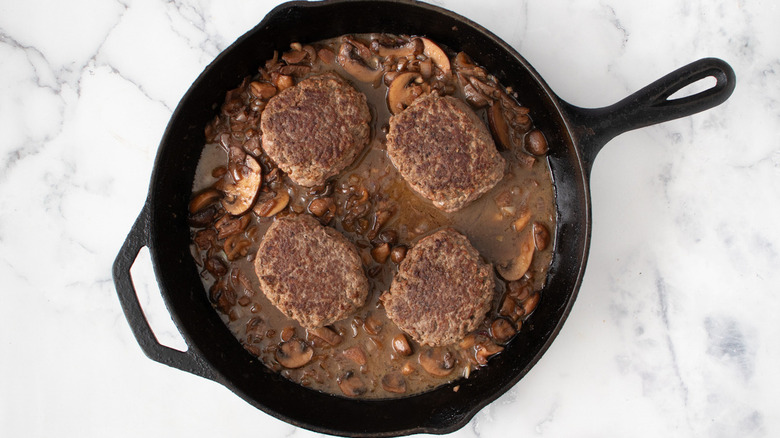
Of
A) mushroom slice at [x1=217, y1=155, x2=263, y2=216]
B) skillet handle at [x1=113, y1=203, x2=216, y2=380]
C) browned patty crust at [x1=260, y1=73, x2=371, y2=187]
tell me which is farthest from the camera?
mushroom slice at [x1=217, y1=155, x2=263, y2=216]

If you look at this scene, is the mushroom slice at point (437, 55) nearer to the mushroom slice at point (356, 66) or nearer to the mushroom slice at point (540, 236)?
the mushroom slice at point (356, 66)

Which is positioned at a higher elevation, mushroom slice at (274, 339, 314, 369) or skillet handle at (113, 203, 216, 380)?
skillet handle at (113, 203, 216, 380)

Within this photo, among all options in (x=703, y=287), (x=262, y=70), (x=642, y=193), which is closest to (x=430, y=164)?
(x=262, y=70)

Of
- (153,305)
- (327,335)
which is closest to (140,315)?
(153,305)

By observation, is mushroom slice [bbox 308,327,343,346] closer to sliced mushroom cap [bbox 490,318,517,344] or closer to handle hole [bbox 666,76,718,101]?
sliced mushroom cap [bbox 490,318,517,344]

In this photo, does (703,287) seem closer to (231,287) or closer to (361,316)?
(361,316)

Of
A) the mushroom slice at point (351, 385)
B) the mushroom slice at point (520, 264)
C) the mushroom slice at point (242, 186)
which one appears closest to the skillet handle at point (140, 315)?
the mushroom slice at point (242, 186)

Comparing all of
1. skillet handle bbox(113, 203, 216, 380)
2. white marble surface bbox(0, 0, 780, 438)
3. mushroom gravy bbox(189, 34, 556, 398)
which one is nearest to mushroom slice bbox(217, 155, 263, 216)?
mushroom gravy bbox(189, 34, 556, 398)

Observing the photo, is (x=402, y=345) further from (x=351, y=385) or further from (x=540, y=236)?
(x=540, y=236)
